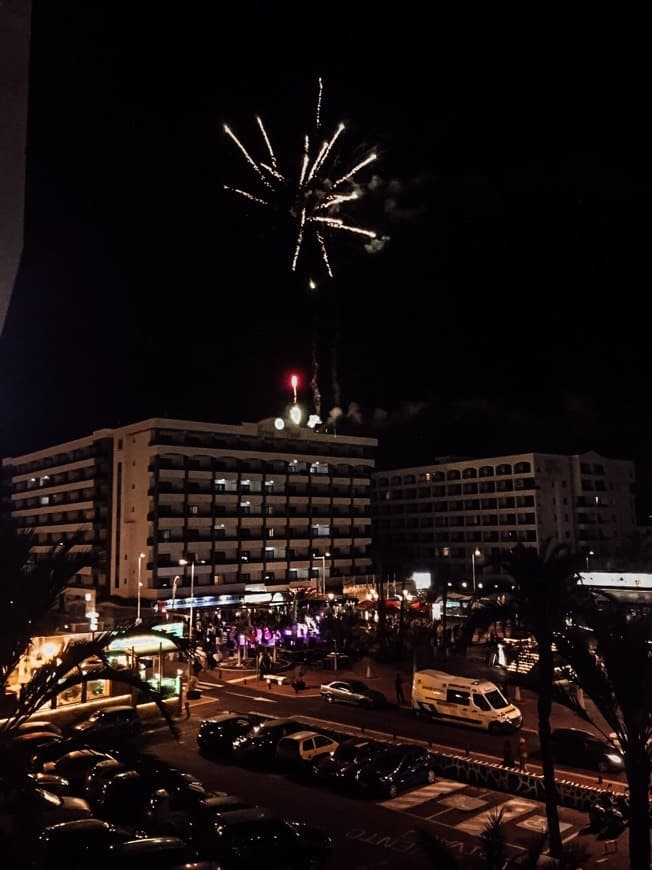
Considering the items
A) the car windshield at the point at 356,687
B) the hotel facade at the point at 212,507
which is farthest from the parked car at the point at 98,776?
the hotel facade at the point at 212,507

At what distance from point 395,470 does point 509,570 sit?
64775 millimetres

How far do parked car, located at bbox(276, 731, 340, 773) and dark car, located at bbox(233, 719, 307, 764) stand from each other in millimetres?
408

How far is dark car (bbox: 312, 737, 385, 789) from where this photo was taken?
51.3 feet

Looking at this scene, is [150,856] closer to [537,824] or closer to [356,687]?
[537,824]

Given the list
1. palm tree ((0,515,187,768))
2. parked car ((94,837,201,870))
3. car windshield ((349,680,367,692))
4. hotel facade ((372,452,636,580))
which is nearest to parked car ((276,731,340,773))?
parked car ((94,837,201,870))

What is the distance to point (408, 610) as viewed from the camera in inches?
1790

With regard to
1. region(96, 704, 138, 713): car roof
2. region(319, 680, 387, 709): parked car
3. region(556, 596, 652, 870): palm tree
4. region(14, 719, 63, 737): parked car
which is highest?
region(556, 596, 652, 870): palm tree

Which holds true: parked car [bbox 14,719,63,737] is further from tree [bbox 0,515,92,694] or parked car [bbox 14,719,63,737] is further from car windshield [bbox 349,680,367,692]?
tree [bbox 0,515,92,694]

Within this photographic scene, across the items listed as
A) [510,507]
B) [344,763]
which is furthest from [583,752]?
[510,507]

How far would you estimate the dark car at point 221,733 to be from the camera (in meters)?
18.8

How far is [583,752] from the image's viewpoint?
17.0 meters

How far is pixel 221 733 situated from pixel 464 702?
736cm

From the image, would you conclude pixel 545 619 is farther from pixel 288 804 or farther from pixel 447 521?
pixel 447 521

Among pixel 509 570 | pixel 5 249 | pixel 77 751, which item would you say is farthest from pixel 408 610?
pixel 5 249
